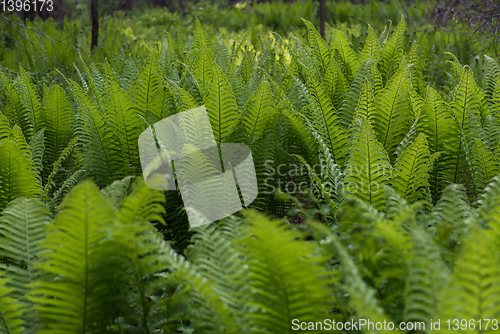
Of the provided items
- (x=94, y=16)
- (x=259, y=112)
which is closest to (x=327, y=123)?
(x=259, y=112)

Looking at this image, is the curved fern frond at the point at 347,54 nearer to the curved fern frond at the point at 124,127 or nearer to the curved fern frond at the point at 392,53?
the curved fern frond at the point at 392,53

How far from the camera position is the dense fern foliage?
1.00 metres

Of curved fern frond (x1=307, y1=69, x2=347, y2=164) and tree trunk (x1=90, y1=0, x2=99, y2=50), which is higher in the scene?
tree trunk (x1=90, y1=0, x2=99, y2=50)

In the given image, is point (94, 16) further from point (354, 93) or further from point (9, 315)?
point (9, 315)

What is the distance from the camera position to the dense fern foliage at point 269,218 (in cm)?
100

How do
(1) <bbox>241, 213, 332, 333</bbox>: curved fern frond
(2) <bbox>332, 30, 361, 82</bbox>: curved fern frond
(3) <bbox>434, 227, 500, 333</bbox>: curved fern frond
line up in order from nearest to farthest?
(3) <bbox>434, 227, 500, 333</bbox>: curved fern frond < (1) <bbox>241, 213, 332, 333</bbox>: curved fern frond < (2) <bbox>332, 30, 361, 82</bbox>: curved fern frond

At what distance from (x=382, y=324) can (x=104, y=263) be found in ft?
2.46

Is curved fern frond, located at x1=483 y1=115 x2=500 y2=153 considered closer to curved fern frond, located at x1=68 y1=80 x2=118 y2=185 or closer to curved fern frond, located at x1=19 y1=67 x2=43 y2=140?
curved fern frond, located at x1=68 y1=80 x2=118 y2=185

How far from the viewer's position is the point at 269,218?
167 cm

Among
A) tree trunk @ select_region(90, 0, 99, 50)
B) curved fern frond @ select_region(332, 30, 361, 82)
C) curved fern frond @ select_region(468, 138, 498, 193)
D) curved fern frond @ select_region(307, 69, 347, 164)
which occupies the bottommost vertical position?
curved fern frond @ select_region(468, 138, 498, 193)

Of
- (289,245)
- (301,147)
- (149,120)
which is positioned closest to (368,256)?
(289,245)

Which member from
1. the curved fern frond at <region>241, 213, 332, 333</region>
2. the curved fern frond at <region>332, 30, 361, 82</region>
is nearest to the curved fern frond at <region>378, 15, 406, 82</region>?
the curved fern frond at <region>332, 30, 361, 82</region>

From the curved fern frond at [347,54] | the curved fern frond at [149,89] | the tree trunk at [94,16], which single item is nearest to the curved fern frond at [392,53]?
the curved fern frond at [347,54]

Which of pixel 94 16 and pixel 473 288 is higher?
pixel 94 16
